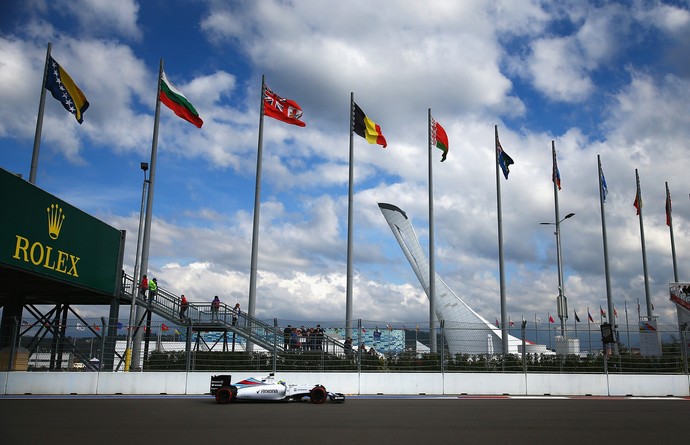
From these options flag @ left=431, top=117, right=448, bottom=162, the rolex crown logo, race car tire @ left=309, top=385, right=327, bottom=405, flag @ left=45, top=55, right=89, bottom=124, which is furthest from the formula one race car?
flag @ left=431, top=117, right=448, bottom=162

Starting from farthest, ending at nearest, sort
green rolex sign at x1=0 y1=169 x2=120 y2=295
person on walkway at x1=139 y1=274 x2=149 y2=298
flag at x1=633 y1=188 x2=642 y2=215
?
flag at x1=633 y1=188 x2=642 y2=215 < person on walkway at x1=139 y1=274 x2=149 y2=298 < green rolex sign at x1=0 y1=169 x2=120 y2=295

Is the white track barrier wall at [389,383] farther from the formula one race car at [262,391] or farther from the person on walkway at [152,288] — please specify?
the person on walkway at [152,288]

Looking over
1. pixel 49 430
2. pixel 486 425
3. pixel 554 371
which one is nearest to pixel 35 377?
pixel 49 430

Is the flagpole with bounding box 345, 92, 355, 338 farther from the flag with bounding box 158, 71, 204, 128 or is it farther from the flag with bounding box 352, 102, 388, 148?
the flag with bounding box 158, 71, 204, 128

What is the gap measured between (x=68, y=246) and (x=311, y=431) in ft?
57.3

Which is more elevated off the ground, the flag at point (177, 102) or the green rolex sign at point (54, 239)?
the flag at point (177, 102)

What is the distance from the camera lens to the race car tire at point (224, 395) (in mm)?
16875

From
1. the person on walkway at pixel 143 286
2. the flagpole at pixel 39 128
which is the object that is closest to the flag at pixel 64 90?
the flagpole at pixel 39 128

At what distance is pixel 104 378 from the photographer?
2091cm

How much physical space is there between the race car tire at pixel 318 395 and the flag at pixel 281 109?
1565 centimetres

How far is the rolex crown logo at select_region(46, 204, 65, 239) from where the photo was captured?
23.0 meters

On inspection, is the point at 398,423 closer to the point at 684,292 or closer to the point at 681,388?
the point at 681,388

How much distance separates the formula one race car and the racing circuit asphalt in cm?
44

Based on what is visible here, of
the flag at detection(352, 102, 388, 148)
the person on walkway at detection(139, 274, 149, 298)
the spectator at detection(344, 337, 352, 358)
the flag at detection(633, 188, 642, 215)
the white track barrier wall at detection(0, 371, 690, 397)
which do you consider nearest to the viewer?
the white track barrier wall at detection(0, 371, 690, 397)
